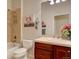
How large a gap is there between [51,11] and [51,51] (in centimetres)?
128

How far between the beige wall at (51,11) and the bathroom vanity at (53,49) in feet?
2.36

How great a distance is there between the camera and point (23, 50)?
363 centimetres

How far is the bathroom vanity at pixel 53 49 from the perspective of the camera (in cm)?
222

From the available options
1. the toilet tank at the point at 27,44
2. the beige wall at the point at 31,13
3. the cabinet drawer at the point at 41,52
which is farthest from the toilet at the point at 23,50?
the cabinet drawer at the point at 41,52

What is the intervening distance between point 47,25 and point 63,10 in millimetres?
655

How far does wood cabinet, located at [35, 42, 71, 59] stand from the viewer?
2.23 meters

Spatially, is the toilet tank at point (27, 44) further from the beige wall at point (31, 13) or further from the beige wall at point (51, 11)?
the beige wall at point (51, 11)

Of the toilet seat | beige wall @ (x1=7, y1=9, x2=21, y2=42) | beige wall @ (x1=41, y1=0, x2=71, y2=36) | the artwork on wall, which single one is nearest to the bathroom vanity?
the toilet seat

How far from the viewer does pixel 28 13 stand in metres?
4.17

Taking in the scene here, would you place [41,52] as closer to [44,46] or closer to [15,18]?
[44,46]

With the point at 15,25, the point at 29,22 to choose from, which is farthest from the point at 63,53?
the point at 15,25

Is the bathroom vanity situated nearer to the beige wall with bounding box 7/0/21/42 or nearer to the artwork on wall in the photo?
the artwork on wall
